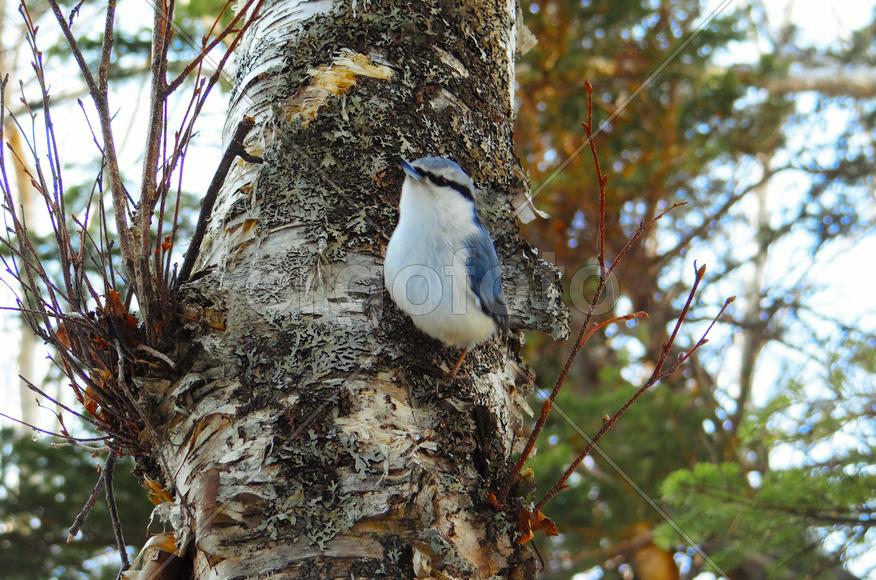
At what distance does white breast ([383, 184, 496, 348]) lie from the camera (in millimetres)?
1966

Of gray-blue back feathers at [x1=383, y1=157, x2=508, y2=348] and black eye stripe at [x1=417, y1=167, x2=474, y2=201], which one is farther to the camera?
black eye stripe at [x1=417, y1=167, x2=474, y2=201]

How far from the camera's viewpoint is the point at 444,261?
7.22 ft

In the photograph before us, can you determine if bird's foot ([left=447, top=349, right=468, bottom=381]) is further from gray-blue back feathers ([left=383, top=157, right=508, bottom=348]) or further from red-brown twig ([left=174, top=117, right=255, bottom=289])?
red-brown twig ([left=174, top=117, right=255, bottom=289])

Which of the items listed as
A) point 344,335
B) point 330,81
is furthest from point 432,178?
point 344,335

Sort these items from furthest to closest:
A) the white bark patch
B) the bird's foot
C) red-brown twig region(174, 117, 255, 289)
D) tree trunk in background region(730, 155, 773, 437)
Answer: tree trunk in background region(730, 155, 773, 437)
the white bark patch
the bird's foot
red-brown twig region(174, 117, 255, 289)

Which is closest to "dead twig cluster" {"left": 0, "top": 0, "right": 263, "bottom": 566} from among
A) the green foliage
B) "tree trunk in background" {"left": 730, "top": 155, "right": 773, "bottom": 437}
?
the green foliage

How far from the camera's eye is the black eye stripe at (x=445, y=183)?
211 cm

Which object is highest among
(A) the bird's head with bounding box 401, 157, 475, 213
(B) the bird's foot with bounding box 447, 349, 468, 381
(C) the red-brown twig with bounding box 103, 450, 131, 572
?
(A) the bird's head with bounding box 401, 157, 475, 213

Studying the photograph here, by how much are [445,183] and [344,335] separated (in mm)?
551

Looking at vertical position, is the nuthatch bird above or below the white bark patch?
below

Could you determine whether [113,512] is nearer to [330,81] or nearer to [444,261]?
[444,261]

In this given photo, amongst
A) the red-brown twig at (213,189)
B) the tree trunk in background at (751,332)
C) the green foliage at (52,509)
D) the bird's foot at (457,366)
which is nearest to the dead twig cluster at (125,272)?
the red-brown twig at (213,189)

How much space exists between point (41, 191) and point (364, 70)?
93cm

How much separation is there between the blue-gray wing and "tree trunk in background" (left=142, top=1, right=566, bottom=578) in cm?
5
